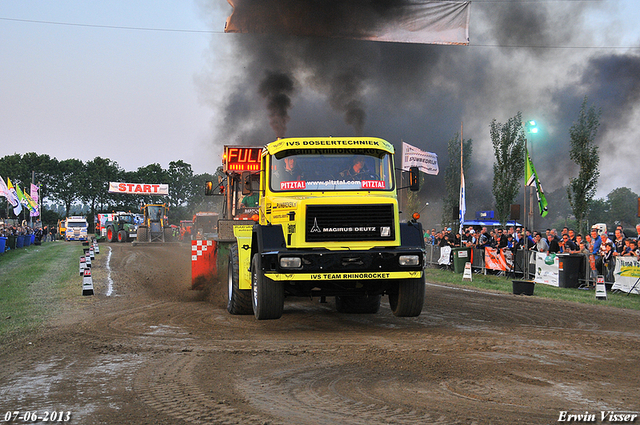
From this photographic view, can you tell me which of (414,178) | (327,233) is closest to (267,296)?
(327,233)

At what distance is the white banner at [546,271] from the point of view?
1845 cm

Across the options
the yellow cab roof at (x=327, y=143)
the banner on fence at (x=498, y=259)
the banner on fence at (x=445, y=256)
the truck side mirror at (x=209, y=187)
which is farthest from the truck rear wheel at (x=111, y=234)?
the yellow cab roof at (x=327, y=143)

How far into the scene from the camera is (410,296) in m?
9.84

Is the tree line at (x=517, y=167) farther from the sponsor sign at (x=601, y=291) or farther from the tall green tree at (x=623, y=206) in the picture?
the tall green tree at (x=623, y=206)

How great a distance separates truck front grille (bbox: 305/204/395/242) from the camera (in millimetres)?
9156

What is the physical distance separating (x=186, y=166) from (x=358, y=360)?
339 ft

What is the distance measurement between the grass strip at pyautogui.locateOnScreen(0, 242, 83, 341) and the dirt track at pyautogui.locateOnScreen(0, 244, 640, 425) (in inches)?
24.8

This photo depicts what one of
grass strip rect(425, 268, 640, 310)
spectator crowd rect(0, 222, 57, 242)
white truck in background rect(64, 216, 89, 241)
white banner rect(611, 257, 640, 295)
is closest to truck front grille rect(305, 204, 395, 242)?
grass strip rect(425, 268, 640, 310)

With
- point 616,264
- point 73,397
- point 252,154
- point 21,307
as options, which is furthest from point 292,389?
point 616,264

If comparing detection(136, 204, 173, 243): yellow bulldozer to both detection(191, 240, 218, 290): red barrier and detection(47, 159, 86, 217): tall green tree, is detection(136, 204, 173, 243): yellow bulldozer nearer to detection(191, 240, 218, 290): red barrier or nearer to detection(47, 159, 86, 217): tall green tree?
detection(191, 240, 218, 290): red barrier

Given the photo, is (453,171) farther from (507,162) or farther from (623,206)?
(623,206)

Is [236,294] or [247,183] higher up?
[247,183]

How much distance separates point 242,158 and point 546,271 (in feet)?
35.7

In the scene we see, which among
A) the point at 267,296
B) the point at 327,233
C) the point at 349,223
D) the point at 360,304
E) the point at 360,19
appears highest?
the point at 360,19
